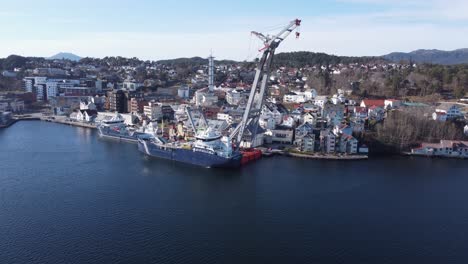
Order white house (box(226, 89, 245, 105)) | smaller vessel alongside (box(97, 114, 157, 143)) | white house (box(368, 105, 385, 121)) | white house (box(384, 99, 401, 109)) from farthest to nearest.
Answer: white house (box(226, 89, 245, 105)), white house (box(384, 99, 401, 109)), white house (box(368, 105, 385, 121)), smaller vessel alongside (box(97, 114, 157, 143))

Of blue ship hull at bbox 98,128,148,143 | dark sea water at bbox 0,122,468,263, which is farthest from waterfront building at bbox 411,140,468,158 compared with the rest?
blue ship hull at bbox 98,128,148,143

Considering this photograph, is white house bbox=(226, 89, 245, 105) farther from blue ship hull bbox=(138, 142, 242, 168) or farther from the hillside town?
blue ship hull bbox=(138, 142, 242, 168)

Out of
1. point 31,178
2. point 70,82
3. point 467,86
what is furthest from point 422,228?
point 70,82

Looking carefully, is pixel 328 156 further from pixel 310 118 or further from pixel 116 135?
pixel 116 135

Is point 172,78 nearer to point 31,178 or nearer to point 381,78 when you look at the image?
point 381,78

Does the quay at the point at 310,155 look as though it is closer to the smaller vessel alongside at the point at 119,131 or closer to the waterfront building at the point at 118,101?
the smaller vessel alongside at the point at 119,131

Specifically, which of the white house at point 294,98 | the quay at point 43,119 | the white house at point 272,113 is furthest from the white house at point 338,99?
the quay at point 43,119

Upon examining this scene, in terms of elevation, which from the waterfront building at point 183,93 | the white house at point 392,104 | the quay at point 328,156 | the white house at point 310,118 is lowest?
the quay at point 328,156
